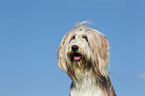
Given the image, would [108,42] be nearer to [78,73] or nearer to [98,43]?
[98,43]

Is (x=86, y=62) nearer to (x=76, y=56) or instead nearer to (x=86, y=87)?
(x=76, y=56)

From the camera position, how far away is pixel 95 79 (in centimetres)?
837

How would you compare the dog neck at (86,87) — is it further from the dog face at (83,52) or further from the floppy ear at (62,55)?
the floppy ear at (62,55)

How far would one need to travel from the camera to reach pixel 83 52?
8156mm

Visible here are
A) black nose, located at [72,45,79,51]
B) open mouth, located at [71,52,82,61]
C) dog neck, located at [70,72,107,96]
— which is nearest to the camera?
black nose, located at [72,45,79,51]

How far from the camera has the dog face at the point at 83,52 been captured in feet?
26.9

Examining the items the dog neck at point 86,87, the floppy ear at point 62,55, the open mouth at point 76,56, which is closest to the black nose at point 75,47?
the open mouth at point 76,56

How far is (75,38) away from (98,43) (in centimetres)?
64

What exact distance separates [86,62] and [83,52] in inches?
12.5

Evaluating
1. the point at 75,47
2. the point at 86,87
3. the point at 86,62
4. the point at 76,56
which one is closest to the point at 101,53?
the point at 86,62

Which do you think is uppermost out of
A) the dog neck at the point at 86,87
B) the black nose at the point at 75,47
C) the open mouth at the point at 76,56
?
the black nose at the point at 75,47

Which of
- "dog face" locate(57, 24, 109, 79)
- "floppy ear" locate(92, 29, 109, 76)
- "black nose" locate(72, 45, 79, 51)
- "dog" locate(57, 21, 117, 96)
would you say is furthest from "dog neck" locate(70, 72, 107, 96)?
"black nose" locate(72, 45, 79, 51)

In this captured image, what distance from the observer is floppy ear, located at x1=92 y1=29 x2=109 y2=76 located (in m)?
8.42

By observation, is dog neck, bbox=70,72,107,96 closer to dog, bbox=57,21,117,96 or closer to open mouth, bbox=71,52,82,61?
dog, bbox=57,21,117,96
